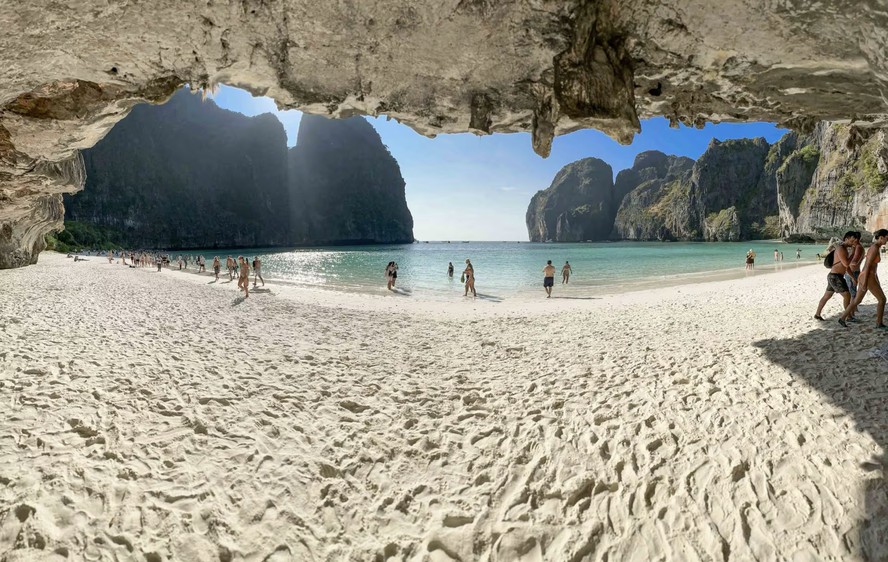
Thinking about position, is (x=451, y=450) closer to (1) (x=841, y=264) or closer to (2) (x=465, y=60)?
(2) (x=465, y=60)

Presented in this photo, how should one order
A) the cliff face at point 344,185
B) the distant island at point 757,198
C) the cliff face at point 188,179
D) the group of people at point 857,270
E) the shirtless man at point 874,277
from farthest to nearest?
the cliff face at point 344,185 < the cliff face at point 188,179 < the distant island at point 757,198 < the group of people at point 857,270 < the shirtless man at point 874,277

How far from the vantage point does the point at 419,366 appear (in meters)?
6.90

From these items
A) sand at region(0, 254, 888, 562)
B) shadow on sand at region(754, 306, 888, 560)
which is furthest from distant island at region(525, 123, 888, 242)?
sand at region(0, 254, 888, 562)

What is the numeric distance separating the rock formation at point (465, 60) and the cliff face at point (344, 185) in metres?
135

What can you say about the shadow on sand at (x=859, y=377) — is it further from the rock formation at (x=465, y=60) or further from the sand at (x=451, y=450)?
the rock formation at (x=465, y=60)

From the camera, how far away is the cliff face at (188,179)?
91.8 meters

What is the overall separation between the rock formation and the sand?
368 centimetres

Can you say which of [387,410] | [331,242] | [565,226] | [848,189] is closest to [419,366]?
[387,410]

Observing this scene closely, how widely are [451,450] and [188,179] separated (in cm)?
13100

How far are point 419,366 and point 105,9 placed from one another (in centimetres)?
599

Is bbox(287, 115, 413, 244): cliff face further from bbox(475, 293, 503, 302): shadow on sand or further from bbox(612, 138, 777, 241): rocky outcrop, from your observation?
bbox(475, 293, 503, 302): shadow on sand

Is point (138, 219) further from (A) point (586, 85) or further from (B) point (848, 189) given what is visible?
Answer: (B) point (848, 189)

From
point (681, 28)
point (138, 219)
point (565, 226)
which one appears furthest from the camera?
point (565, 226)

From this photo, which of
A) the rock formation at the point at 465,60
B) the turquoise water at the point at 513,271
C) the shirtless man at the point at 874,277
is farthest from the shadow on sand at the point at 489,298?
the shirtless man at the point at 874,277
